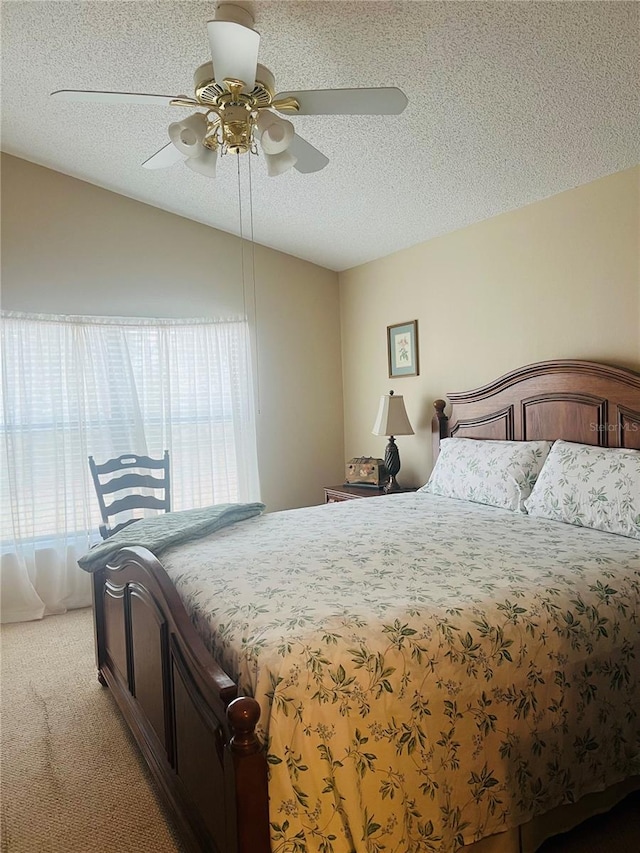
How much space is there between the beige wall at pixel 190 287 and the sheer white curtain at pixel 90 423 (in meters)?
0.16

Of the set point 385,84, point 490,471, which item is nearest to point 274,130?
point 385,84

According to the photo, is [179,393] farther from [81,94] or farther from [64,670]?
[81,94]

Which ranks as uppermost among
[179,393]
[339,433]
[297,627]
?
[179,393]

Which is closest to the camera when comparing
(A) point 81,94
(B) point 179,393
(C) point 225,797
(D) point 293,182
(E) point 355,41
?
(C) point 225,797

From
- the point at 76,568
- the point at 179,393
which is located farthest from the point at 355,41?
the point at 76,568

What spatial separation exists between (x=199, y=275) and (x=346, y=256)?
1.18 meters

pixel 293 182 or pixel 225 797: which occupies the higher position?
pixel 293 182

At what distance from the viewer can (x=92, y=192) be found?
13.9ft

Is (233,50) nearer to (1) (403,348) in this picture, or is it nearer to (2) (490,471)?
(2) (490,471)

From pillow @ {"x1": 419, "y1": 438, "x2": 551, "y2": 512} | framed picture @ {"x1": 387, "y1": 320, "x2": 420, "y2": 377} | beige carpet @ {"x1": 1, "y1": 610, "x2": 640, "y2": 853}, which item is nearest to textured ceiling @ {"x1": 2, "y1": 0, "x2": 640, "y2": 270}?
framed picture @ {"x1": 387, "y1": 320, "x2": 420, "y2": 377}

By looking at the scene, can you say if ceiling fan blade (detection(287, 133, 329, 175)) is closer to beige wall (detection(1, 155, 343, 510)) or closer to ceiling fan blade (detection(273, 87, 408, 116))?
ceiling fan blade (detection(273, 87, 408, 116))

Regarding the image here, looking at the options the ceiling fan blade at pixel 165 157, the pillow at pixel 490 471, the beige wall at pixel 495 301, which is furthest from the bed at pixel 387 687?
the ceiling fan blade at pixel 165 157

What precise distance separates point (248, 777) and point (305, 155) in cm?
207

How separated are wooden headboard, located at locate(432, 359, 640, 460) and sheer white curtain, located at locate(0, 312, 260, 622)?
1740 millimetres
